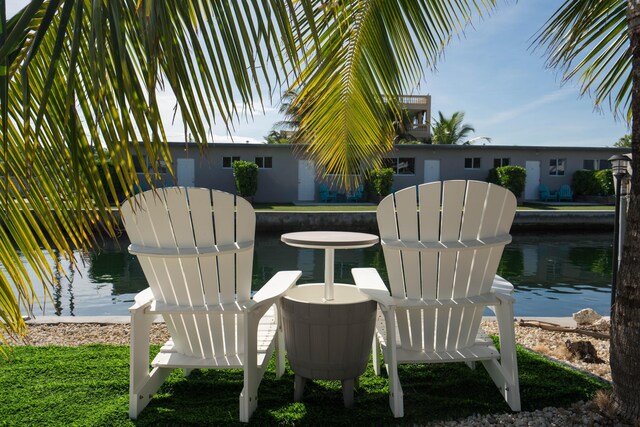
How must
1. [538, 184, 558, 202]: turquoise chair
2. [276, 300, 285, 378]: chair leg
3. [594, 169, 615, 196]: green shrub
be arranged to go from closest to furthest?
[276, 300, 285, 378]: chair leg < [594, 169, 615, 196]: green shrub < [538, 184, 558, 202]: turquoise chair

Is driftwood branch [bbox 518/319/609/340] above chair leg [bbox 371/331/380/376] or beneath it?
beneath

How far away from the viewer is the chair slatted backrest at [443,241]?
8.55 feet

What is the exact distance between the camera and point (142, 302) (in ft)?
8.53

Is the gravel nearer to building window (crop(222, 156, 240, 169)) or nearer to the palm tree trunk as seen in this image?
the palm tree trunk

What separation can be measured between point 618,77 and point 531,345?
2189mm

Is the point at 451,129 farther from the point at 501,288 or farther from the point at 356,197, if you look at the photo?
the point at 501,288

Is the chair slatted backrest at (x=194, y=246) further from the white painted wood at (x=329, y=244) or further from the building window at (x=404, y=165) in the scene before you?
the building window at (x=404, y=165)

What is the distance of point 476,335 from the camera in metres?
2.96

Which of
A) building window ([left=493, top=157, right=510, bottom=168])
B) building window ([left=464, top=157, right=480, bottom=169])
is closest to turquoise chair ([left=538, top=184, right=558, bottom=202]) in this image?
building window ([left=493, top=157, right=510, bottom=168])

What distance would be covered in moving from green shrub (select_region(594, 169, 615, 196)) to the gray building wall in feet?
4.42

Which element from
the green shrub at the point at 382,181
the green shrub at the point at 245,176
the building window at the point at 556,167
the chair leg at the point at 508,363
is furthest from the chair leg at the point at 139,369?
the building window at the point at 556,167

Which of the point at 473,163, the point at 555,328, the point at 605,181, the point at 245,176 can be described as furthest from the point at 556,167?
the point at 555,328

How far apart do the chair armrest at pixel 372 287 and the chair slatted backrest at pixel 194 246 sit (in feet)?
2.28

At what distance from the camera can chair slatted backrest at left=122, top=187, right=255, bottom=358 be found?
250cm
